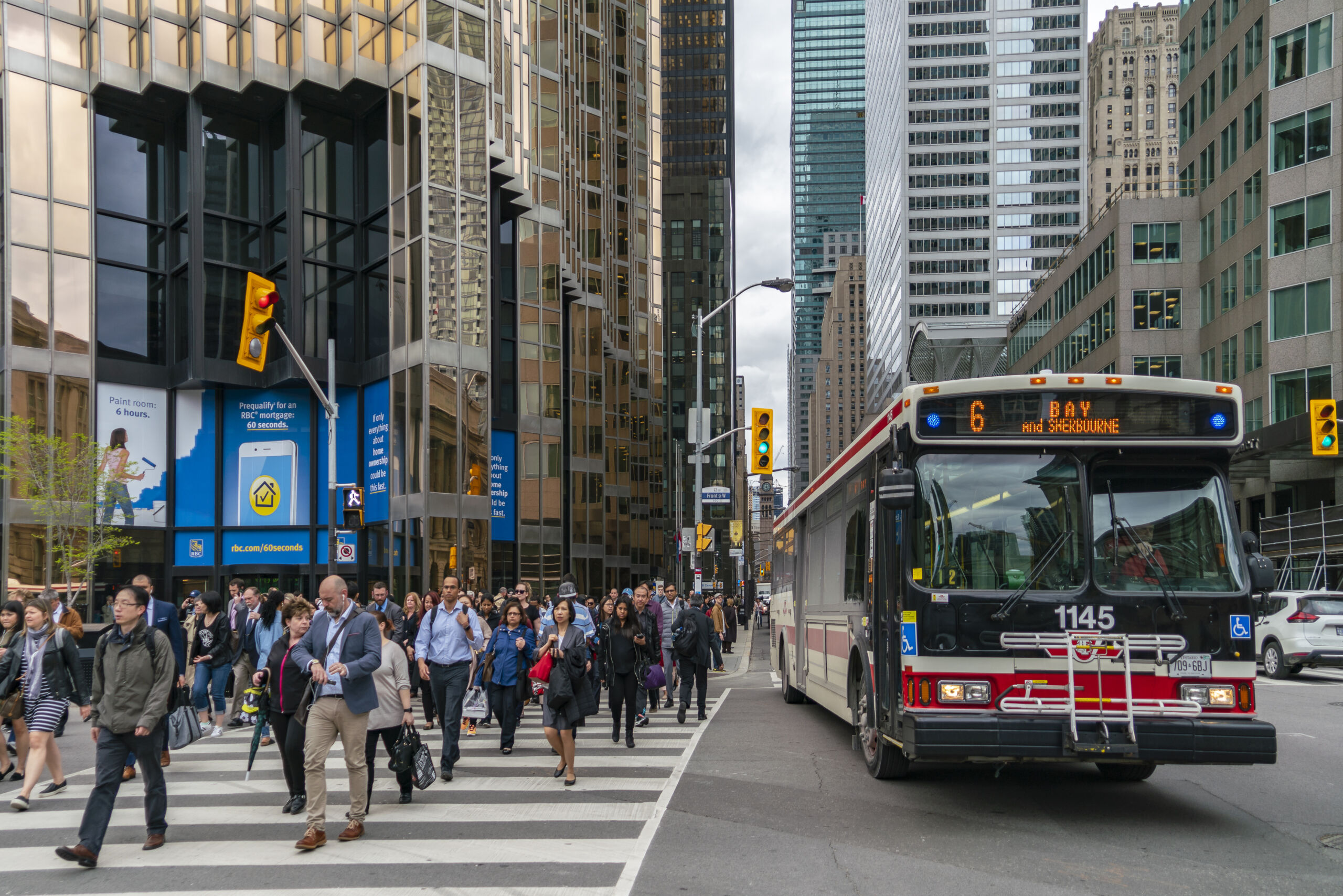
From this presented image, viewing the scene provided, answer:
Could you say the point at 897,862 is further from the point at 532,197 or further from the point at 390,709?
the point at 532,197

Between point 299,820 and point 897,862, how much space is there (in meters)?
4.61

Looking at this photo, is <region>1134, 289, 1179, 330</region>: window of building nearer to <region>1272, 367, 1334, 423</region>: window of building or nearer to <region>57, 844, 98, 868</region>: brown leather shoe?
<region>1272, 367, 1334, 423</region>: window of building

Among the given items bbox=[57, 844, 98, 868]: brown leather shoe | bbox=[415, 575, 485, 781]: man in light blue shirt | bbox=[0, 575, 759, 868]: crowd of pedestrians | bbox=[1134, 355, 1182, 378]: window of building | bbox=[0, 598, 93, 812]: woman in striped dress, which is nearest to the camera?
bbox=[57, 844, 98, 868]: brown leather shoe

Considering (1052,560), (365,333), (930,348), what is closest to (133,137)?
(365,333)

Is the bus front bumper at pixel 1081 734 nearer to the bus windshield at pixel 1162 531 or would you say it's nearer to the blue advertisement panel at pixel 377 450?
the bus windshield at pixel 1162 531

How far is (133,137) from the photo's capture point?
3453cm

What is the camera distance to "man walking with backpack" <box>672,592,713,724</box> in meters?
15.4

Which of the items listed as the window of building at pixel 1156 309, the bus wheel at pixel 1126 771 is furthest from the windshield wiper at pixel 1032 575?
the window of building at pixel 1156 309

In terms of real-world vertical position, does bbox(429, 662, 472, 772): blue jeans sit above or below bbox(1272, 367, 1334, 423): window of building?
below

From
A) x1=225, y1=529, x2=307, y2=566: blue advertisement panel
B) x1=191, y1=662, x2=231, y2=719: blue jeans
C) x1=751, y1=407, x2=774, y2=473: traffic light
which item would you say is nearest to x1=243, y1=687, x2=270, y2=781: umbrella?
x1=191, y1=662, x2=231, y2=719: blue jeans

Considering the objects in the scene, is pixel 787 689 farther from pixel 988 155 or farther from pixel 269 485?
pixel 988 155

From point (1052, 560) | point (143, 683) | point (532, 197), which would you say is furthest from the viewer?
point (532, 197)

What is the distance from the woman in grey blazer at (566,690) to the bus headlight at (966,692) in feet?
12.0

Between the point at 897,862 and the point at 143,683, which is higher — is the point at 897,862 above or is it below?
below
